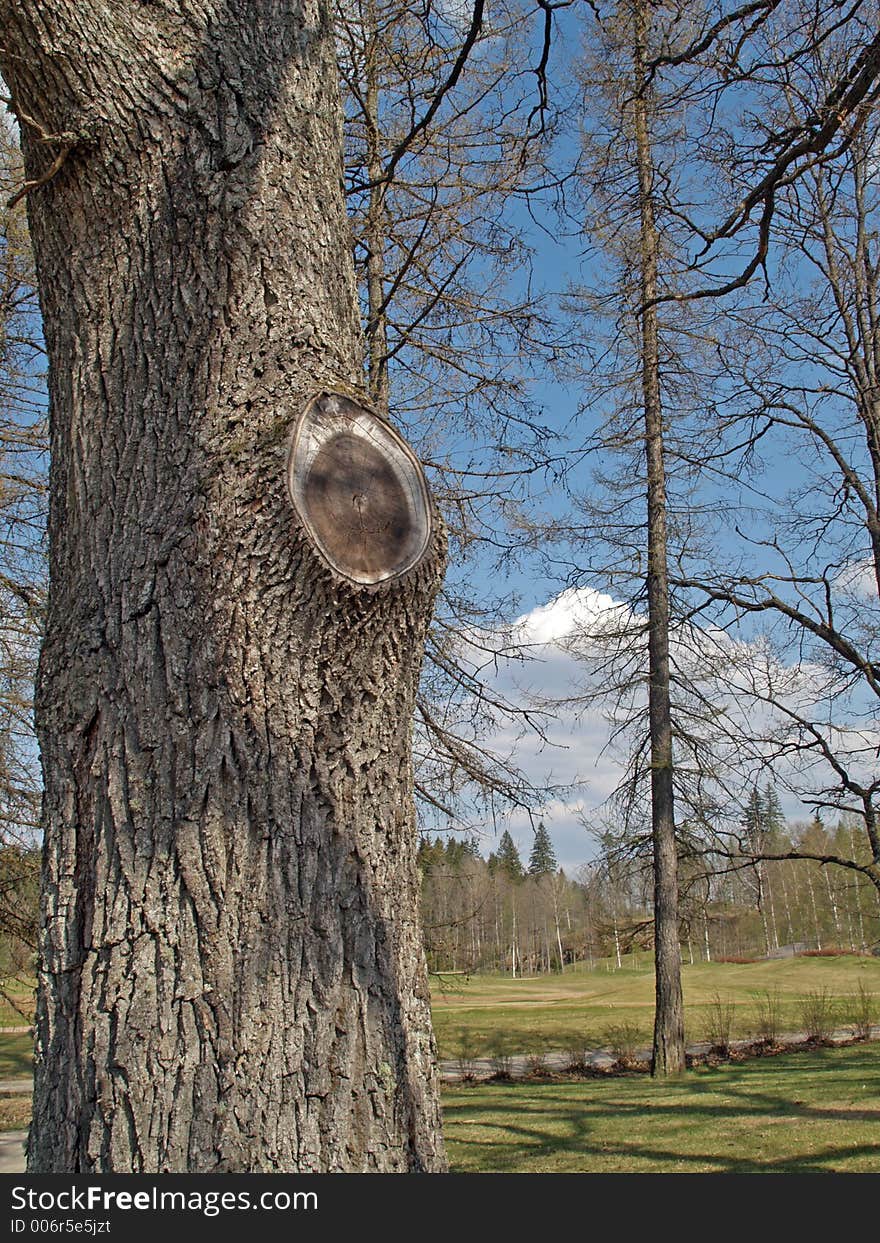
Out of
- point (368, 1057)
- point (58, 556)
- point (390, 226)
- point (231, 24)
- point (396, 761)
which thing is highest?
point (390, 226)

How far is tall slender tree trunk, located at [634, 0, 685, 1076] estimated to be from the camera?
12.1 meters

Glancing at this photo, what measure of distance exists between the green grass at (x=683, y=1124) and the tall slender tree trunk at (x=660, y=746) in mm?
780

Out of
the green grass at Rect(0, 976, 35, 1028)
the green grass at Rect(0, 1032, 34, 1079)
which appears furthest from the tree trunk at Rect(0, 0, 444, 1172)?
the green grass at Rect(0, 1032, 34, 1079)

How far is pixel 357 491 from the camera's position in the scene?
6.30ft

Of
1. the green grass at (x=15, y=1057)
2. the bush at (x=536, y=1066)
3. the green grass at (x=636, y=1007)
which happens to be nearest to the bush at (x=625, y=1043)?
the green grass at (x=636, y=1007)

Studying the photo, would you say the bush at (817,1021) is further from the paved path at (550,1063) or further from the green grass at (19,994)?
the green grass at (19,994)

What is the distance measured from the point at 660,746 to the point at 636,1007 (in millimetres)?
14987

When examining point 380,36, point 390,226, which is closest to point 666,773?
point 390,226

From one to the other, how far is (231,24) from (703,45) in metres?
2.66

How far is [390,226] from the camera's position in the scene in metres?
7.39

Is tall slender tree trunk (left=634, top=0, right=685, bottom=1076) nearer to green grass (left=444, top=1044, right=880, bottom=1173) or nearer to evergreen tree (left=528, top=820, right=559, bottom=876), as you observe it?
green grass (left=444, top=1044, right=880, bottom=1173)

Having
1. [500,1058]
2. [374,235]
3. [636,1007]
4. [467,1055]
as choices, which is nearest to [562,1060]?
[500,1058]

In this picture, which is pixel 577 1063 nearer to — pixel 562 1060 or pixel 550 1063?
pixel 550 1063
